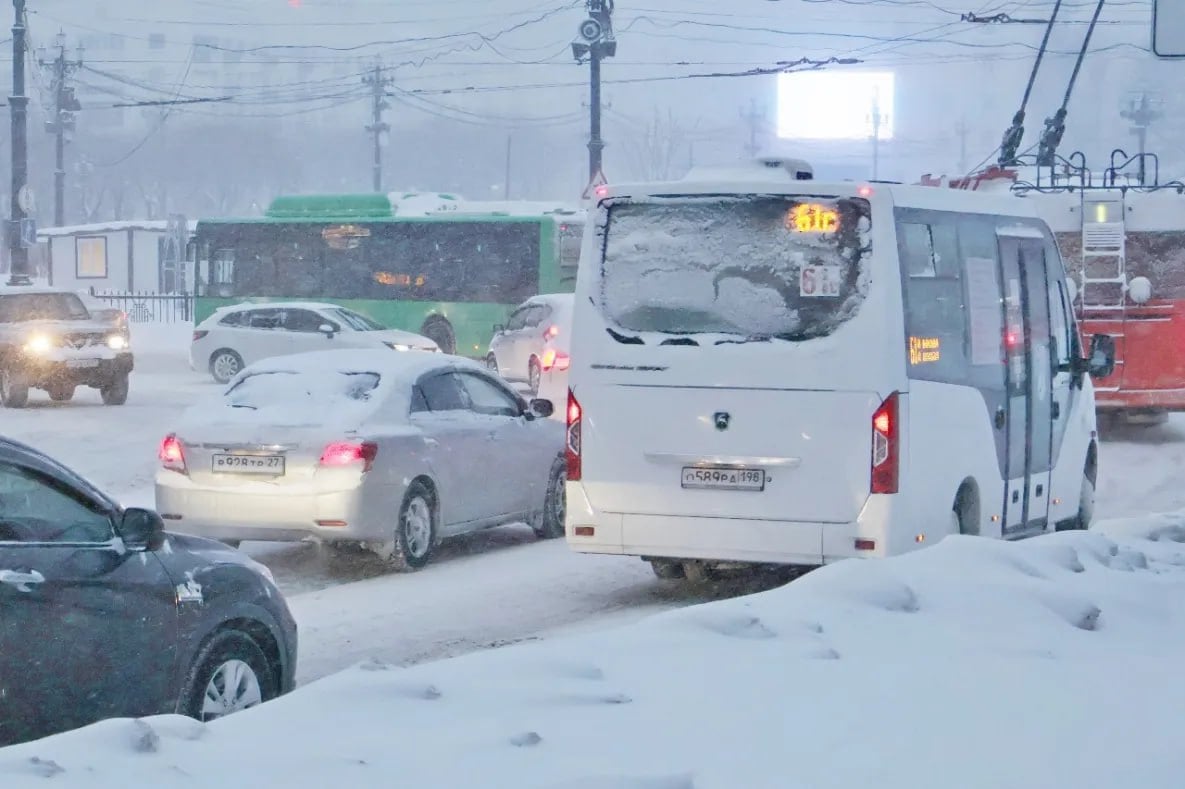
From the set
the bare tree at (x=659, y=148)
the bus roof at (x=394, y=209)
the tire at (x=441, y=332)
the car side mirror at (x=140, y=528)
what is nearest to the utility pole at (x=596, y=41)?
the bus roof at (x=394, y=209)

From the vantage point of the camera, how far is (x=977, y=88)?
139m

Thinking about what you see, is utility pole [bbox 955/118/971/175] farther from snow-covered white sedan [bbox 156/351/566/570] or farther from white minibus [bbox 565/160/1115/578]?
white minibus [bbox 565/160/1115/578]

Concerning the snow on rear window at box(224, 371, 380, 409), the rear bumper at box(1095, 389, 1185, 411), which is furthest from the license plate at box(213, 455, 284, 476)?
the rear bumper at box(1095, 389, 1185, 411)

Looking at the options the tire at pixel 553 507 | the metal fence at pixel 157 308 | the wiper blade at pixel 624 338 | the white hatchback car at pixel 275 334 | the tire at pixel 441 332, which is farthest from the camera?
the metal fence at pixel 157 308

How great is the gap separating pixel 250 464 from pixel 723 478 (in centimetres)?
338

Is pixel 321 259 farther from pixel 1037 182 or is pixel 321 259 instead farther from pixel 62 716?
pixel 62 716

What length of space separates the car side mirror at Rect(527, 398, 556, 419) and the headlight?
14.6 meters

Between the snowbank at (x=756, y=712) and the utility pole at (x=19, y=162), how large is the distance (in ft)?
104

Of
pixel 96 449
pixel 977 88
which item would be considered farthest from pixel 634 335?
pixel 977 88

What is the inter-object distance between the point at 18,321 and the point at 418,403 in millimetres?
15788

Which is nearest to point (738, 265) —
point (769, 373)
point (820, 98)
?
point (769, 373)

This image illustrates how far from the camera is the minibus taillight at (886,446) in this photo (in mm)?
9984

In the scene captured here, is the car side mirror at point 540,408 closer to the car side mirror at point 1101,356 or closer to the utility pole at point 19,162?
the car side mirror at point 1101,356

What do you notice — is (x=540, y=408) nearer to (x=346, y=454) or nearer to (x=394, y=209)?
(x=346, y=454)
